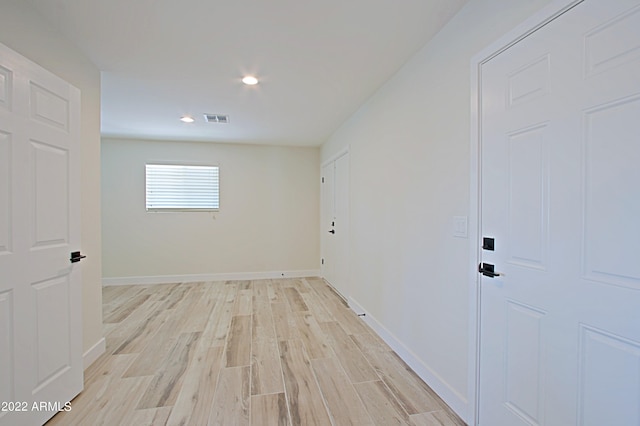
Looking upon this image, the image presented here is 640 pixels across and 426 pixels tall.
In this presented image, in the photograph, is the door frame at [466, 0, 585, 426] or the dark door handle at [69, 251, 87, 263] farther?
the dark door handle at [69, 251, 87, 263]

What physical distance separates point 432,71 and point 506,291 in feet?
5.23

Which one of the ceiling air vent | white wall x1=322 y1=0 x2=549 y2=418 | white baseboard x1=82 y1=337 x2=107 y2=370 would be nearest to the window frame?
the ceiling air vent

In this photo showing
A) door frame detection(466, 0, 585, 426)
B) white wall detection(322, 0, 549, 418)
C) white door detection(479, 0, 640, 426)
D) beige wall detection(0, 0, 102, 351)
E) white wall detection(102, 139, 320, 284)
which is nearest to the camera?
white door detection(479, 0, 640, 426)

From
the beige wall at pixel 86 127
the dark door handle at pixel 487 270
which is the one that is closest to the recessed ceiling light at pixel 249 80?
the beige wall at pixel 86 127

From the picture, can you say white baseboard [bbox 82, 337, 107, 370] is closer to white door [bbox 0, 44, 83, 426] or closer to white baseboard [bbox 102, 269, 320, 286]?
white door [bbox 0, 44, 83, 426]

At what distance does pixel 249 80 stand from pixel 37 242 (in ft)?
6.86

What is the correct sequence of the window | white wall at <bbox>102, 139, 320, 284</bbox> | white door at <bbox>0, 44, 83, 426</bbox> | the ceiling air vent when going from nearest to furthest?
white door at <bbox>0, 44, 83, 426</bbox> → the ceiling air vent → white wall at <bbox>102, 139, 320, 284</bbox> → the window

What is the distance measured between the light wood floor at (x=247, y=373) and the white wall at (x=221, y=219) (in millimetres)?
1419

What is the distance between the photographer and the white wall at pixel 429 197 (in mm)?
1811

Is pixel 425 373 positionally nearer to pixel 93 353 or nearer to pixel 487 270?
pixel 487 270

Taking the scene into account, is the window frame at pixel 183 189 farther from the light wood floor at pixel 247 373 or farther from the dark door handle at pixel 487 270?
the dark door handle at pixel 487 270

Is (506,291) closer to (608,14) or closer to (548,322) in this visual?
(548,322)

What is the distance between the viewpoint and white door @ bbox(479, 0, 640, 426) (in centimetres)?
104

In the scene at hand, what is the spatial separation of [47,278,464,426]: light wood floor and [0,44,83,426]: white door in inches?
12.8
